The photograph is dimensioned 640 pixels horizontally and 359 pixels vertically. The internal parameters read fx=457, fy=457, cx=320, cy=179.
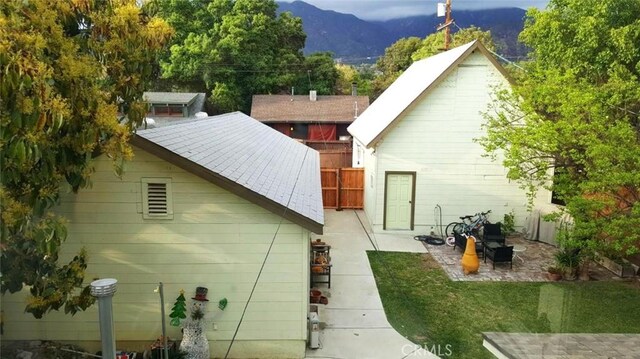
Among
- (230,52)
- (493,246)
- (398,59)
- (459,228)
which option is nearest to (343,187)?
(459,228)

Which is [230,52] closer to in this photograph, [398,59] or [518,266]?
[398,59]

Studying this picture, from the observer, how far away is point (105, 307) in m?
3.60

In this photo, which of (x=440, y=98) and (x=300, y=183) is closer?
(x=300, y=183)

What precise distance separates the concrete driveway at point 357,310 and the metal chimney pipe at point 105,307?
12.3 ft

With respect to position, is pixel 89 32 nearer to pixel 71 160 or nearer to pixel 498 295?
pixel 71 160

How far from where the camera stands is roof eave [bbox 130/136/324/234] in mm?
6191

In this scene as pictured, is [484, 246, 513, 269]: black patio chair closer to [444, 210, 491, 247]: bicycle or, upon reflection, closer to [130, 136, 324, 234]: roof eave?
[444, 210, 491, 247]: bicycle

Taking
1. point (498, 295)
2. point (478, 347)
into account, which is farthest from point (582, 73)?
point (478, 347)

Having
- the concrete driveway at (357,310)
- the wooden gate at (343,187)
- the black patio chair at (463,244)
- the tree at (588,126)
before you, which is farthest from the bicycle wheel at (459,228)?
the wooden gate at (343,187)

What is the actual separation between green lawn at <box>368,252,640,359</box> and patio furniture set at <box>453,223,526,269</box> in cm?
101

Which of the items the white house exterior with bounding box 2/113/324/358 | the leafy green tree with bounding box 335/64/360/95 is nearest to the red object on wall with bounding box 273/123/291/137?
the leafy green tree with bounding box 335/64/360/95

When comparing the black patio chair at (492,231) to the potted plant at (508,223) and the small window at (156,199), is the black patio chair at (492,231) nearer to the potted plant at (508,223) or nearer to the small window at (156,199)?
the potted plant at (508,223)

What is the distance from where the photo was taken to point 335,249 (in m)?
11.9

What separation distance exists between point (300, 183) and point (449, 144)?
18.5ft
